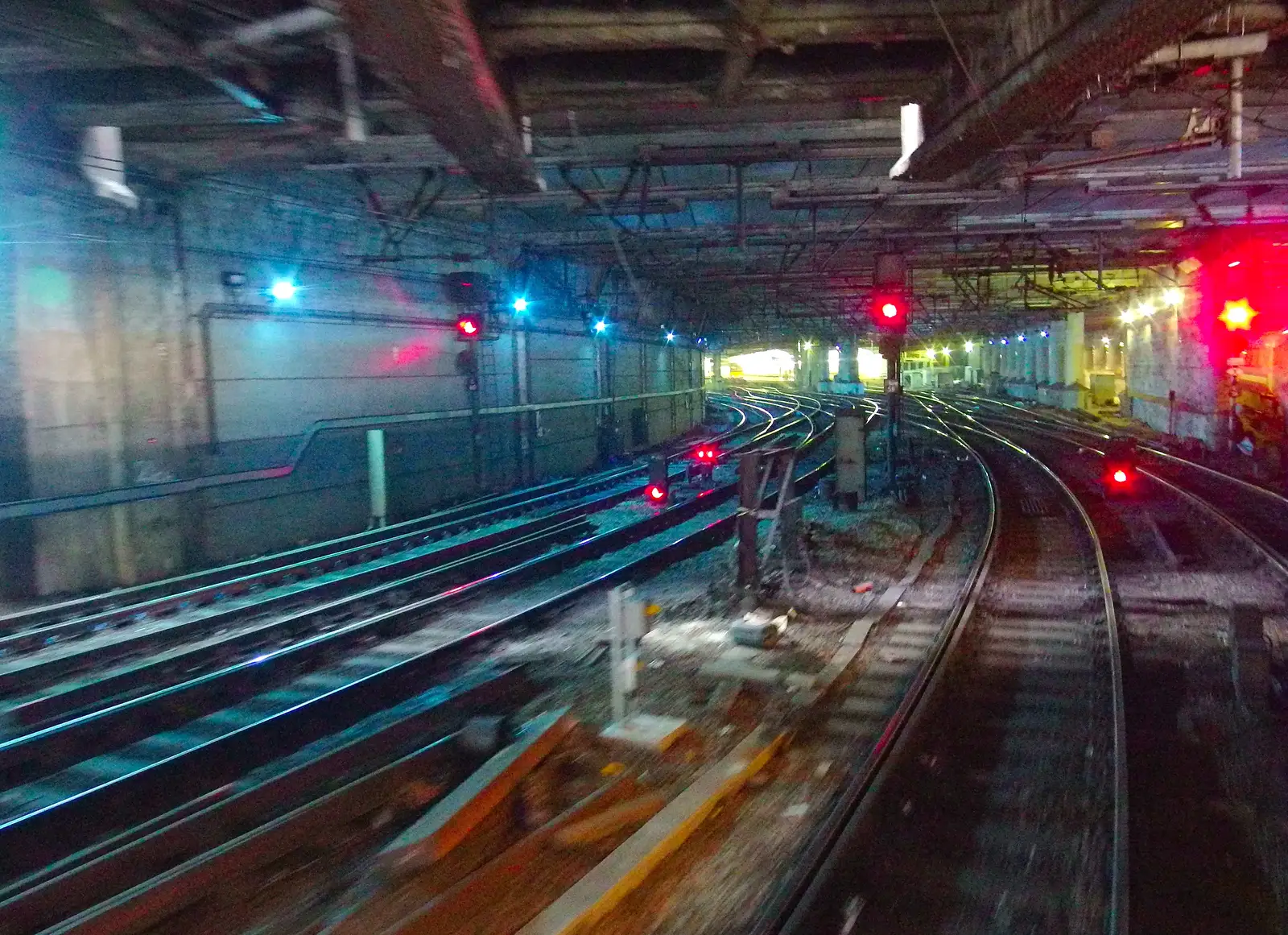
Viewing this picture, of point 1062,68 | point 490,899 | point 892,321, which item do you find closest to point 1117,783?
point 490,899

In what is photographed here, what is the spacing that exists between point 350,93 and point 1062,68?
17.4ft

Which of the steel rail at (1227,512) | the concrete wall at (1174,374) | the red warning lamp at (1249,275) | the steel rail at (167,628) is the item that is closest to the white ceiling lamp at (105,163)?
the steel rail at (167,628)

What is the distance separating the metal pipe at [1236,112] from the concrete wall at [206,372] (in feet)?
38.0

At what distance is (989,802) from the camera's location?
525 cm

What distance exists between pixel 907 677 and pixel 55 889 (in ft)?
19.1

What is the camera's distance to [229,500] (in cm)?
1269

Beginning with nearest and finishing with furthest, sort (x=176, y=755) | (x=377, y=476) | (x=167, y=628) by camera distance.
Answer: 1. (x=176, y=755)
2. (x=167, y=628)
3. (x=377, y=476)

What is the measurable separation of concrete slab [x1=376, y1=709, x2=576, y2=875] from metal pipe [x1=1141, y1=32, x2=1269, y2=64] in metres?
6.50

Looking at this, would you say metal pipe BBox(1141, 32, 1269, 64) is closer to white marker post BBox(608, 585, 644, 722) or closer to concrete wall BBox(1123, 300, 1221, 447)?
white marker post BBox(608, 585, 644, 722)

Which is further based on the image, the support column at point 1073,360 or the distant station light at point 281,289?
the support column at point 1073,360

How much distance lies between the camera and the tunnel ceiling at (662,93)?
5.87 metres

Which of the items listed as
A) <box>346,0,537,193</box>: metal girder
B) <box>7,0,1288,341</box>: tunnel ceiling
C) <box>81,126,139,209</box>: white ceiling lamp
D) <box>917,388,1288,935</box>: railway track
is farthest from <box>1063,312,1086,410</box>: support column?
<box>81,126,139,209</box>: white ceiling lamp

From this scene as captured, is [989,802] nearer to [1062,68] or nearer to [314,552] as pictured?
[1062,68]

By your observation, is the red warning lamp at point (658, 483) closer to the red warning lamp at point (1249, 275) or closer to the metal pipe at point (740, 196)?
the metal pipe at point (740, 196)
